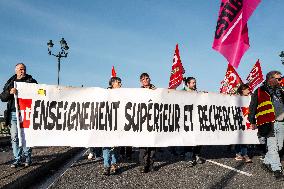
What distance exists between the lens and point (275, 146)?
278 inches

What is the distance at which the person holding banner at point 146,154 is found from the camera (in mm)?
7613

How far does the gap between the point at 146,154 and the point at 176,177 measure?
1204 millimetres

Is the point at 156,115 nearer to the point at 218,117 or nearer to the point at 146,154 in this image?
the point at 146,154

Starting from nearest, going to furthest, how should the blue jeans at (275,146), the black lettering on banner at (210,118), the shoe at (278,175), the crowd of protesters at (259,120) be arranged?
the shoe at (278,175) → the blue jeans at (275,146) → the crowd of protesters at (259,120) → the black lettering on banner at (210,118)

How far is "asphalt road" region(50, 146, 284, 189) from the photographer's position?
6066mm

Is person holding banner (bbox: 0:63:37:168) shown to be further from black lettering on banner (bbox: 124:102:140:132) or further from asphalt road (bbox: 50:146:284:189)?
black lettering on banner (bbox: 124:102:140:132)

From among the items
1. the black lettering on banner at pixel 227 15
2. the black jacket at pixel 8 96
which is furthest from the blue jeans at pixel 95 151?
the black lettering on banner at pixel 227 15

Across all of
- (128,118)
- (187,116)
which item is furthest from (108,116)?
(187,116)

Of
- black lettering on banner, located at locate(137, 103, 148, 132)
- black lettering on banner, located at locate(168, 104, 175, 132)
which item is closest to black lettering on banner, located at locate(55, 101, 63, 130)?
black lettering on banner, located at locate(137, 103, 148, 132)

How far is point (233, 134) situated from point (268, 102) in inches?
85.7

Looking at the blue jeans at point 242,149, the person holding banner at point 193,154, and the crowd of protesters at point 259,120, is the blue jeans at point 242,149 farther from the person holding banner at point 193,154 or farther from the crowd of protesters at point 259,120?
the crowd of protesters at point 259,120

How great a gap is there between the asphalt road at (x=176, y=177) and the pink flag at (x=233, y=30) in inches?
89.0

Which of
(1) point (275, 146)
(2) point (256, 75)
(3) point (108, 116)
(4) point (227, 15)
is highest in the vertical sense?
(4) point (227, 15)

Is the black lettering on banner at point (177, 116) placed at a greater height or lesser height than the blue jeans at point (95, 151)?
greater
